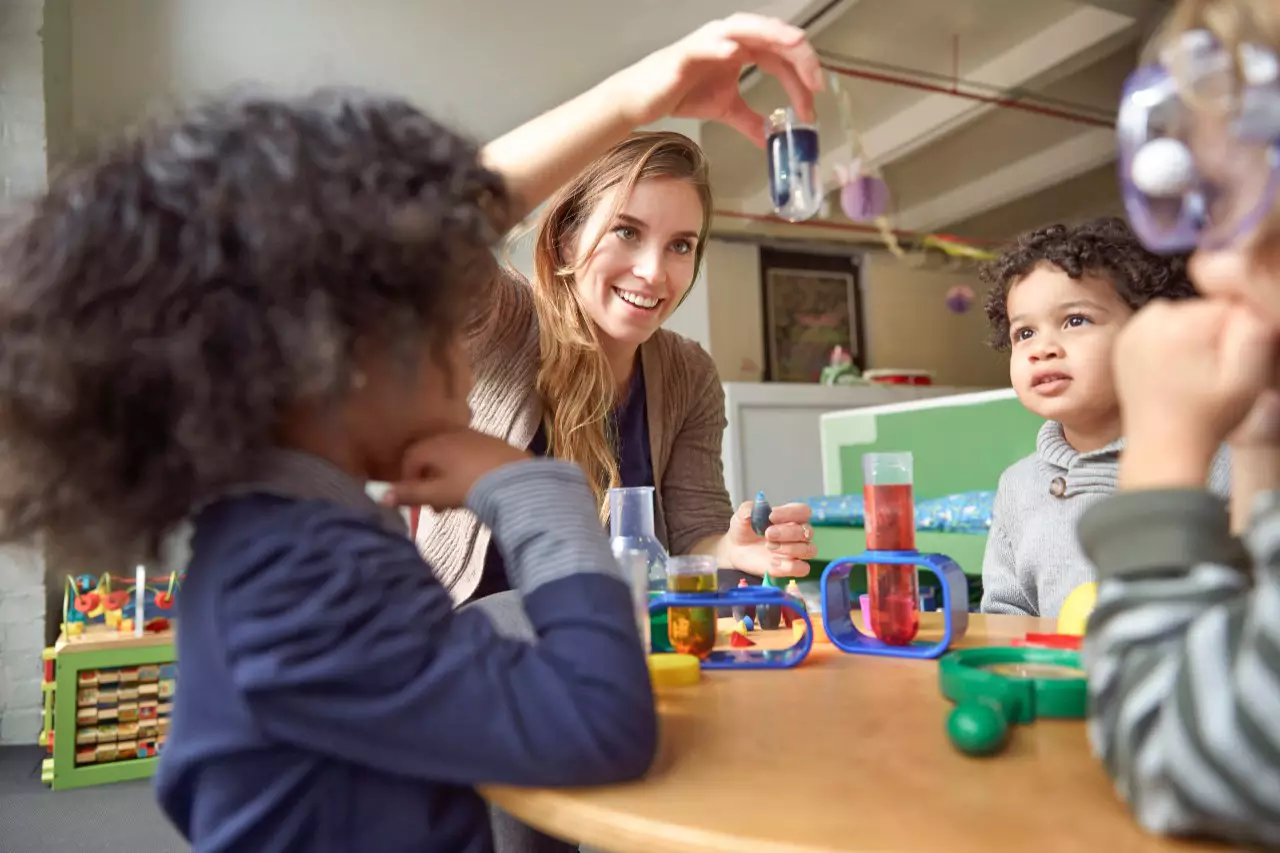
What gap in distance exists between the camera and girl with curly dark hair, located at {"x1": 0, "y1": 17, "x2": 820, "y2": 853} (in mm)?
470

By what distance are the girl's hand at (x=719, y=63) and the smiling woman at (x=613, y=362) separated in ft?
1.08

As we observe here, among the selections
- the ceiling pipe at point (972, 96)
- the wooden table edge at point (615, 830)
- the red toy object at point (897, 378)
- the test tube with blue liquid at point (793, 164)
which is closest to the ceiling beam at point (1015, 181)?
the ceiling pipe at point (972, 96)

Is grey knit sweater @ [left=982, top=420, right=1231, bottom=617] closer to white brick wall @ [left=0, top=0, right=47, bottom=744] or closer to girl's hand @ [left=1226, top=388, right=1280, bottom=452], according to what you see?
girl's hand @ [left=1226, top=388, right=1280, bottom=452]

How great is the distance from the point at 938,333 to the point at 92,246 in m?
5.67

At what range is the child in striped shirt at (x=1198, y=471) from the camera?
354 mm

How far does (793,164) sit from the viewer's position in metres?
1.30

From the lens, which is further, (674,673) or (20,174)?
(20,174)

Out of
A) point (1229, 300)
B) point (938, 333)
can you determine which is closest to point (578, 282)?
point (1229, 300)

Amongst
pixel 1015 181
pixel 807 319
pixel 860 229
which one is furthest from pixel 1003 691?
pixel 1015 181

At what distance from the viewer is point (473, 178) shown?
59cm

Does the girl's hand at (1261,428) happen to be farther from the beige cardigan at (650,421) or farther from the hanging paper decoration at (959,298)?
the hanging paper decoration at (959,298)

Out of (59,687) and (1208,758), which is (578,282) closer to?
(1208,758)

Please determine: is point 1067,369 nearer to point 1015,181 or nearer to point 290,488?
point 290,488

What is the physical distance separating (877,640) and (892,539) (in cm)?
10
